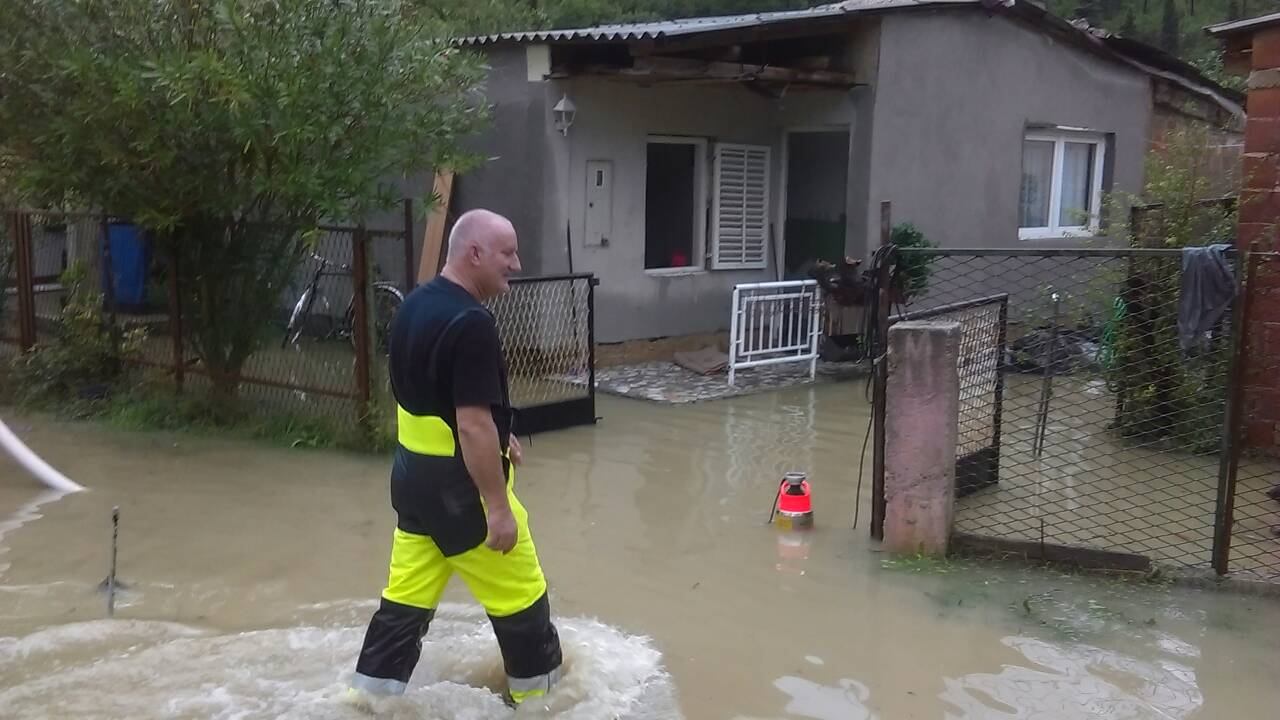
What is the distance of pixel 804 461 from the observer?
7832 millimetres

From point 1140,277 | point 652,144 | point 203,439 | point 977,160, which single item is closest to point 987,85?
point 977,160

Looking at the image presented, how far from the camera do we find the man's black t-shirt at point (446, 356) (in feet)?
11.5

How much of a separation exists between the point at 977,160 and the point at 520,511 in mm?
9722

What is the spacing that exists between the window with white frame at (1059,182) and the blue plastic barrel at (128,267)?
8999 mm

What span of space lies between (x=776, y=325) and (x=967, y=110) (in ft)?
11.3

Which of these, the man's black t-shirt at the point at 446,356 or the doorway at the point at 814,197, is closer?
the man's black t-shirt at the point at 446,356

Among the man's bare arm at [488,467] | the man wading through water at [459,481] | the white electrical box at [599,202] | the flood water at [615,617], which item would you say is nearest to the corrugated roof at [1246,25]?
the flood water at [615,617]

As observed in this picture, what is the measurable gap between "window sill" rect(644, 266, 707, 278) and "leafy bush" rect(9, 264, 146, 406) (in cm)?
481

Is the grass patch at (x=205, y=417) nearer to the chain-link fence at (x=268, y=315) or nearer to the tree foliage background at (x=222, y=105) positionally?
the chain-link fence at (x=268, y=315)

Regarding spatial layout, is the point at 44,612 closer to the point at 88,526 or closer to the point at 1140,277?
the point at 88,526

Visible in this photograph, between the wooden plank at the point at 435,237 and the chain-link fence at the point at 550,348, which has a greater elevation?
the wooden plank at the point at 435,237

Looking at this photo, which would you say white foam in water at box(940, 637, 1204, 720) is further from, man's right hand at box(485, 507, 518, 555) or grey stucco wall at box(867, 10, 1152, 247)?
grey stucco wall at box(867, 10, 1152, 247)

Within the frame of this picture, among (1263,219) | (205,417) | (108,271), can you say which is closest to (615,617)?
(205,417)

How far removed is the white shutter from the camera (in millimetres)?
12164
